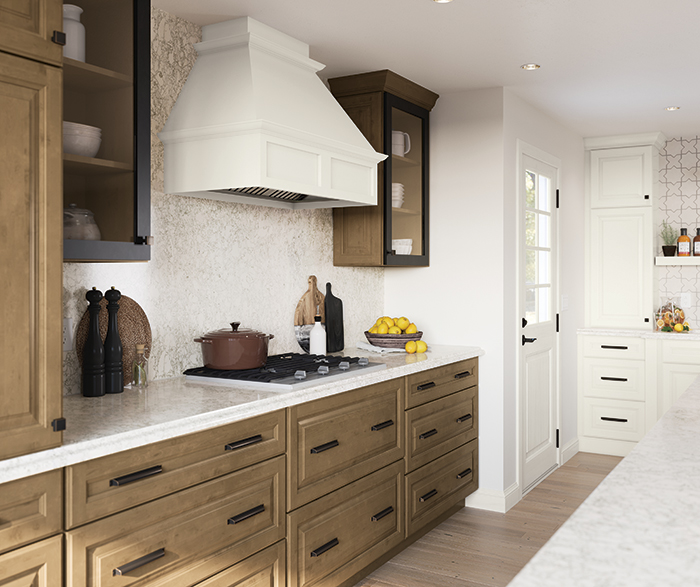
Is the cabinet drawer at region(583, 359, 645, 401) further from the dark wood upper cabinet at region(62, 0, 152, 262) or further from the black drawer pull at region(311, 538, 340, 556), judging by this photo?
the dark wood upper cabinet at region(62, 0, 152, 262)

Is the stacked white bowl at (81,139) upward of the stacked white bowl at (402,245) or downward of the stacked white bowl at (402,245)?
upward

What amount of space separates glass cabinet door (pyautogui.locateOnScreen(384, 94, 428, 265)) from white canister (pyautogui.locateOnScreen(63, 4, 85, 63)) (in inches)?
72.3

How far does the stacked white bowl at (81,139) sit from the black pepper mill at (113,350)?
51 centimetres

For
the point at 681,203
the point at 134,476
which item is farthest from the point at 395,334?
the point at 681,203

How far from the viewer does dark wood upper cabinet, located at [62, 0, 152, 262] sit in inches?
84.0

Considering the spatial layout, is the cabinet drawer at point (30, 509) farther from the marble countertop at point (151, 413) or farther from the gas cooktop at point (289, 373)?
the gas cooktop at point (289, 373)

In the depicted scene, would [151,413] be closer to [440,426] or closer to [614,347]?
[440,426]

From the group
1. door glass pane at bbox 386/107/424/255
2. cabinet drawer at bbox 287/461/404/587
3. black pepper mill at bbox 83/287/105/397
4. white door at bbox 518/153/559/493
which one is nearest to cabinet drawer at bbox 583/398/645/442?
white door at bbox 518/153/559/493

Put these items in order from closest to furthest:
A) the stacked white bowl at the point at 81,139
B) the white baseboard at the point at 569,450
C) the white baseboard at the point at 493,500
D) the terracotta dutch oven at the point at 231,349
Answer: the stacked white bowl at the point at 81,139
the terracotta dutch oven at the point at 231,349
the white baseboard at the point at 493,500
the white baseboard at the point at 569,450

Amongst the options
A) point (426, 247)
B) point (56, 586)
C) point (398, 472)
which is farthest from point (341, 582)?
point (426, 247)

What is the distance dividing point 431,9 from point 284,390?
64.3 inches

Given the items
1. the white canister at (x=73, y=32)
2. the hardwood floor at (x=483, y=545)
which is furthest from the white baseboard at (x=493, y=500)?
the white canister at (x=73, y=32)

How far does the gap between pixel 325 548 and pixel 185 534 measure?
799 mm

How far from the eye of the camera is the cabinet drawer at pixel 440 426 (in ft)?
10.9
